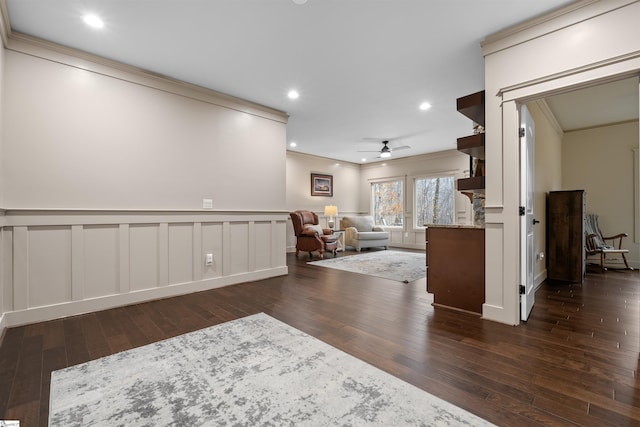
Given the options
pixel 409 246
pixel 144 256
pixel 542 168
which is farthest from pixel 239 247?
pixel 409 246

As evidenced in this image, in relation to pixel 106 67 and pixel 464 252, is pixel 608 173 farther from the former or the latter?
pixel 106 67

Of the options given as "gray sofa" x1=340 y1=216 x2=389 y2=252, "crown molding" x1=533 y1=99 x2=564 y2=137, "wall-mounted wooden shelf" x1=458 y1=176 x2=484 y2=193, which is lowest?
"gray sofa" x1=340 y1=216 x2=389 y2=252

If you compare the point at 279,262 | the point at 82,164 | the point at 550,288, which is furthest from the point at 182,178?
the point at 550,288

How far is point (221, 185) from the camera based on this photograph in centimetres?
382

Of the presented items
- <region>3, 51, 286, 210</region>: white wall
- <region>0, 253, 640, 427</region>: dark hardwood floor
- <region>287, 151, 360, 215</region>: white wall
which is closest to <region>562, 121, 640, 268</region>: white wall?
<region>0, 253, 640, 427</region>: dark hardwood floor

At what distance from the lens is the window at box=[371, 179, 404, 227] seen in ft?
28.2

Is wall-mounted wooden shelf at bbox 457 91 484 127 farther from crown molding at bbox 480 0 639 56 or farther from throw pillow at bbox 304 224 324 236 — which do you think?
throw pillow at bbox 304 224 324 236

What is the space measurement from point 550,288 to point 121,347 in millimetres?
4667

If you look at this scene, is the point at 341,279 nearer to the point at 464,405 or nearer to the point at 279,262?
the point at 279,262

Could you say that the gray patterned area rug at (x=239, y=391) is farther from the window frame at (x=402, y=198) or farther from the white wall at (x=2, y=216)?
the window frame at (x=402, y=198)

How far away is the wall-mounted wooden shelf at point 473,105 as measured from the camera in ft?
8.93

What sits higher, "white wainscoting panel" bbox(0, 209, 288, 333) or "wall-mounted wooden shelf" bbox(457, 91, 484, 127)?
"wall-mounted wooden shelf" bbox(457, 91, 484, 127)

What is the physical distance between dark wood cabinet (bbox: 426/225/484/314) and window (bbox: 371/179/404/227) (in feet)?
18.2

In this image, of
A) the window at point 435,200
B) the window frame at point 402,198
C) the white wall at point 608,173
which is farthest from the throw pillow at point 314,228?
the white wall at point 608,173
